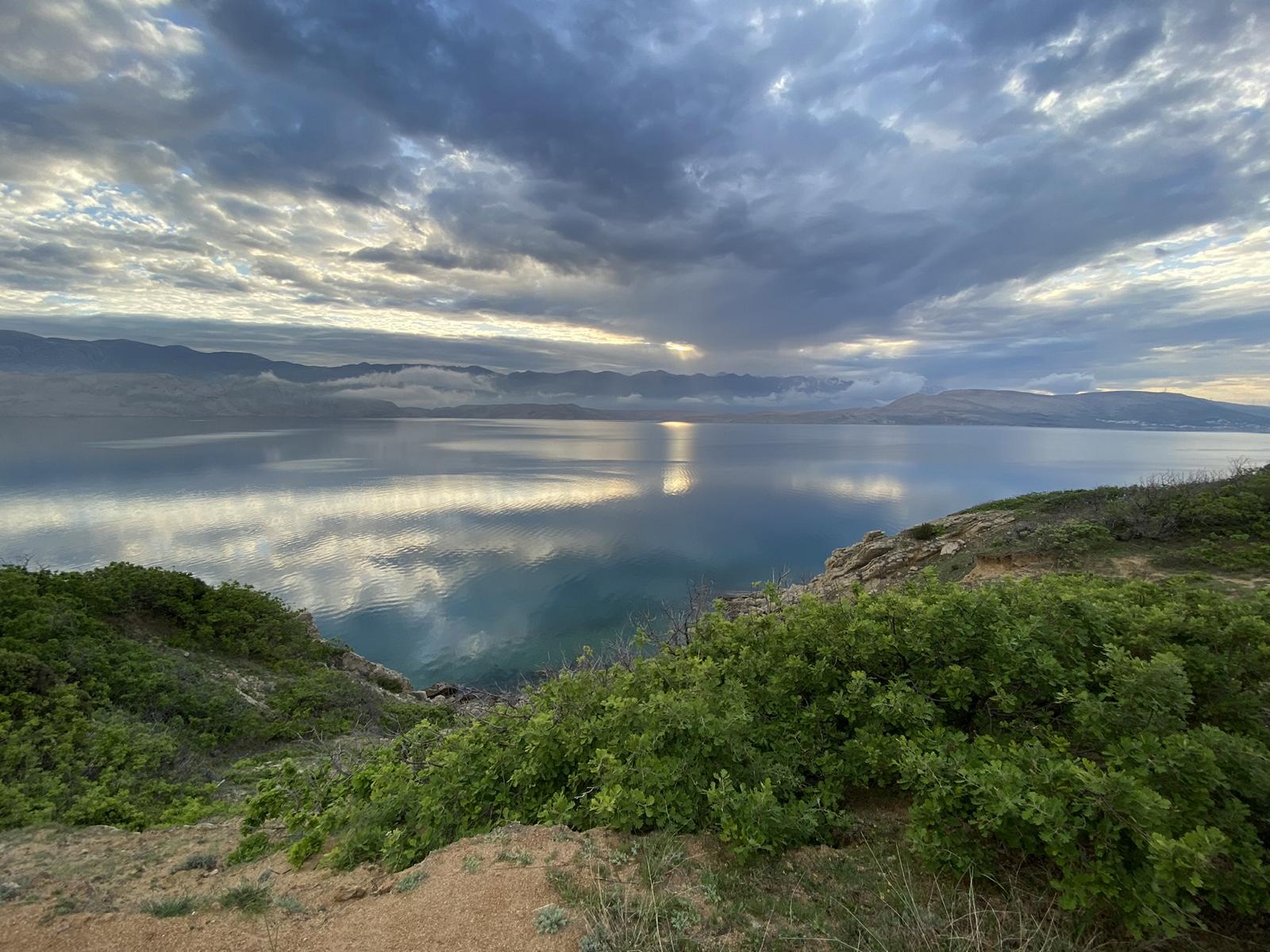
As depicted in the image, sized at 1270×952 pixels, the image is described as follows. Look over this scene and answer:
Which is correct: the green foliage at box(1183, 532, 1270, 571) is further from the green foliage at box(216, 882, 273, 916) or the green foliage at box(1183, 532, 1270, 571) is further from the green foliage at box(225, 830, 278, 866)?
the green foliage at box(225, 830, 278, 866)

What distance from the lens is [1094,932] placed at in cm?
381

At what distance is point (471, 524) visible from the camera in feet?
186

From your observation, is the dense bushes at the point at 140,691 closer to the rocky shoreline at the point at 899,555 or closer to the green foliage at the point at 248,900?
the green foliage at the point at 248,900

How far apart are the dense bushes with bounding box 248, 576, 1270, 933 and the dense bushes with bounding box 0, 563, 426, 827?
5.00 m

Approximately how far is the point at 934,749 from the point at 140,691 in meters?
18.3

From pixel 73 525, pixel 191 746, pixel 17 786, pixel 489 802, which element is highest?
pixel 489 802

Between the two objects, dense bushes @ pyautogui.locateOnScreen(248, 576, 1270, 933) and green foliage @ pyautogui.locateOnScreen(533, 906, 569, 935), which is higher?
dense bushes @ pyautogui.locateOnScreen(248, 576, 1270, 933)

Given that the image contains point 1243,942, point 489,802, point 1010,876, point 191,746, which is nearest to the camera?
point 1243,942

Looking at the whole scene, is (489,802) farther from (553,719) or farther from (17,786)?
(17,786)

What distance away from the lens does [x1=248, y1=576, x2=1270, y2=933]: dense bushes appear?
11.9ft

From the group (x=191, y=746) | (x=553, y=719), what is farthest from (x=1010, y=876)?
(x=191, y=746)

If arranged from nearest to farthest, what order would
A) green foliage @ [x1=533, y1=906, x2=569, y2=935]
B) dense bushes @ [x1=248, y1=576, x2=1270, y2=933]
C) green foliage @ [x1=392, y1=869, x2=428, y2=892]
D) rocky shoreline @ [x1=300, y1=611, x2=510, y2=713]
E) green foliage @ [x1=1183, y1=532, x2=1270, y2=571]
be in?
1. dense bushes @ [x1=248, y1=576, x2=1270, y2=933]
2. green foliage @ [x1=533, y1=906, x2=569, y2=935]
3. green foliage @ [x1=392, y1=869, x2=428, y2=892]
4. green foliage @ [x1=1183, y1=532, x2=1270, y2=571]
5. rocky shoreline @ [x1=300, y1=611, x2=510, y2=713]

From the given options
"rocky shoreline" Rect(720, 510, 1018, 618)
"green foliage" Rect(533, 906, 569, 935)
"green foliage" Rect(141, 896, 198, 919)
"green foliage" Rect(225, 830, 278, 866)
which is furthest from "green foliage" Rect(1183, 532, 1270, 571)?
"green foliage" Rect(141, 896, 198, 919)

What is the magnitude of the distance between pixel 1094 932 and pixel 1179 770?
1.34 m
